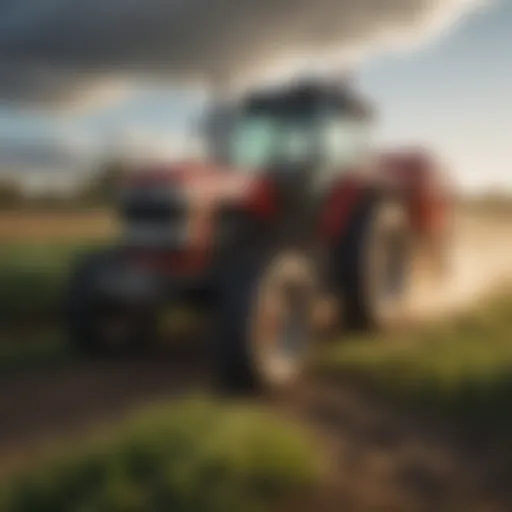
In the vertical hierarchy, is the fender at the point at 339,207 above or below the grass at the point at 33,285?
above

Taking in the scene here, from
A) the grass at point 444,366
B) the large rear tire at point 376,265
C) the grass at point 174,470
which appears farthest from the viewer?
the large rear tire at point 376,265

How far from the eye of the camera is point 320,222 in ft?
9.74

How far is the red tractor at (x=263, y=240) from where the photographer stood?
260cm

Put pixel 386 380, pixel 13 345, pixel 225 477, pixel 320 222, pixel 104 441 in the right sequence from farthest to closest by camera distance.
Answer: pixel 13 345 < pixel 320 222 < pixel 386 380 < pixel 104 441 < pixel 225 477

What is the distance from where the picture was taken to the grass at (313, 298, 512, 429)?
239 cm

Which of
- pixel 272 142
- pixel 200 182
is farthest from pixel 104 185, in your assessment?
pixel 272 142

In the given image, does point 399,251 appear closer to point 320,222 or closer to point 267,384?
point 320,222

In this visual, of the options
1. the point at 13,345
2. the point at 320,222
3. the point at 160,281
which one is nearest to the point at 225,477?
the point at 160,281

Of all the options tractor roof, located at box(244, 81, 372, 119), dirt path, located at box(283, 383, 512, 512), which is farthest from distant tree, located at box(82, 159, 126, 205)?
dirt path, located at box(283, 383, 512, 512)

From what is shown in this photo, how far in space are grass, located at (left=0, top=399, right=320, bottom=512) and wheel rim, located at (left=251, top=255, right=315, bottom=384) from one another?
0.51 m

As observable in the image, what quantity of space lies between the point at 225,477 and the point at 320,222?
1263 mm

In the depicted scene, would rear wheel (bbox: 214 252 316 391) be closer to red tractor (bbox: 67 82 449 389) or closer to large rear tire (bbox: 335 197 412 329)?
red tractor (bbox: 67 82 449 389)

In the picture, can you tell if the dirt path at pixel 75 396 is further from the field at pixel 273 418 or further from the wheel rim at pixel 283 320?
the wheel rim at pixel 283 320

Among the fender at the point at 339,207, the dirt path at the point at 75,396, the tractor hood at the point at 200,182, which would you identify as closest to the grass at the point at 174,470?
the dirt path at the point at 75,396
